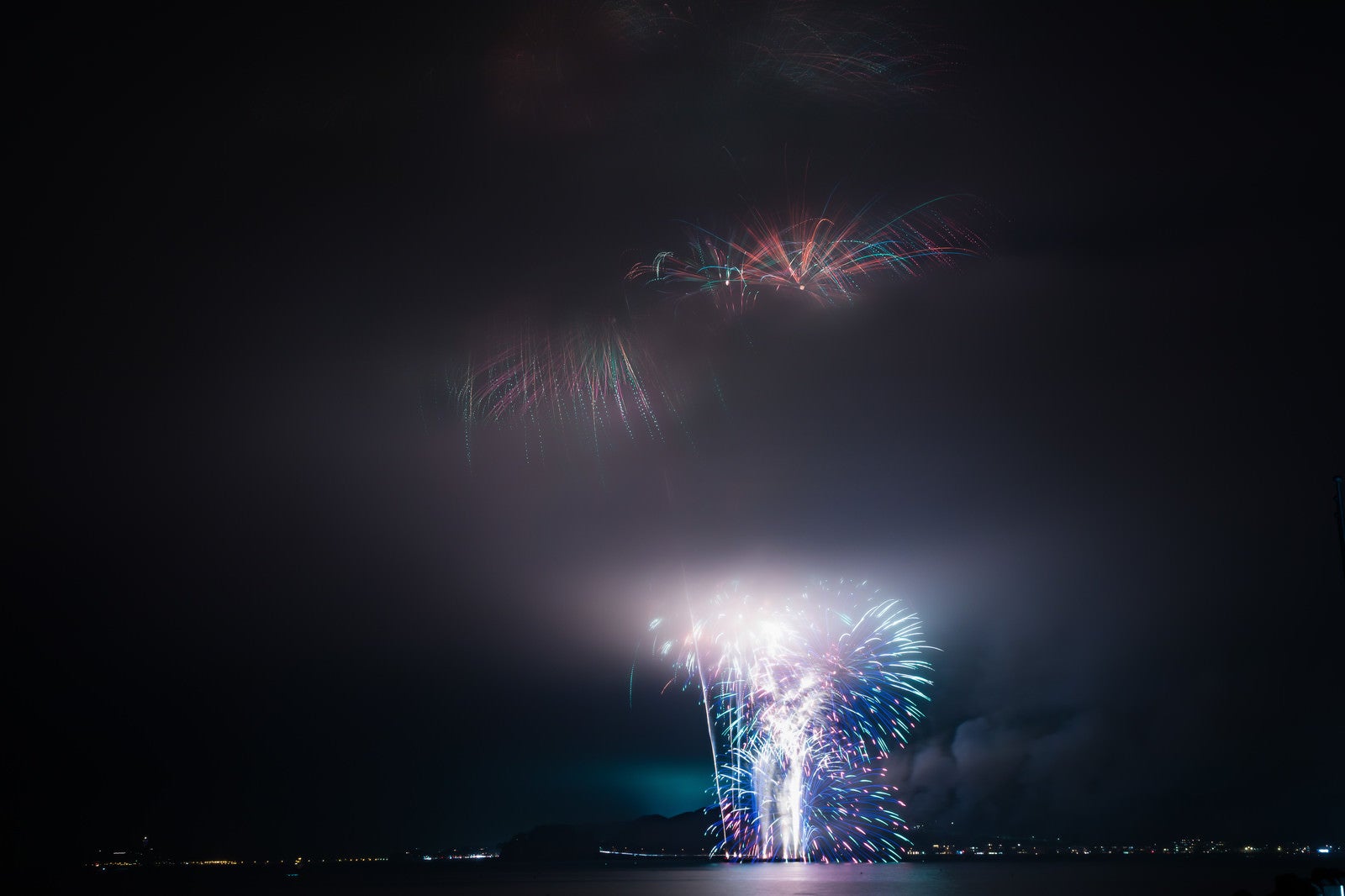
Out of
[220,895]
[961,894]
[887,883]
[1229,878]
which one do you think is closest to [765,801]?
[961,894]

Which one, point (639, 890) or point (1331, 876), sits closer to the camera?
point (1331, 876)

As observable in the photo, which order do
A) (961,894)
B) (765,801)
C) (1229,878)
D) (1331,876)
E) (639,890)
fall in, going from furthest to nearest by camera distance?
(1229,878)
(639,890)
(961,894)
(765,801)
(1331,876)

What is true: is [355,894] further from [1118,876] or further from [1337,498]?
[1337,498]

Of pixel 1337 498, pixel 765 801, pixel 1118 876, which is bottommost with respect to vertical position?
pixel 1118 876

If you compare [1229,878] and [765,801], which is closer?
[765,801]

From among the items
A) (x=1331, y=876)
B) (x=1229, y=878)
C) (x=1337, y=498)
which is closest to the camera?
(x=1337, y=498)

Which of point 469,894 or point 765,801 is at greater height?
point 765,801

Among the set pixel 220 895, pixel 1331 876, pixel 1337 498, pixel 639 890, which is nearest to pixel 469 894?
pixel 639 890

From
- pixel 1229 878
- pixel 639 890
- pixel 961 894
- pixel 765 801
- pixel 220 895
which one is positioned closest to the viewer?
pixel 765 801

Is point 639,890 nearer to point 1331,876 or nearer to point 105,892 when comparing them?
point 105,892
